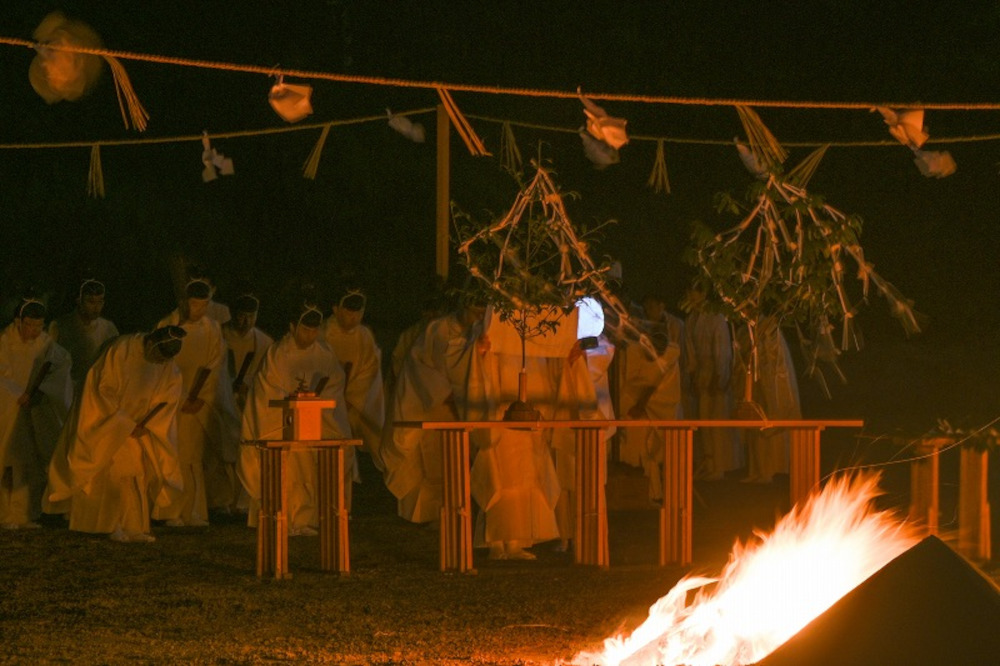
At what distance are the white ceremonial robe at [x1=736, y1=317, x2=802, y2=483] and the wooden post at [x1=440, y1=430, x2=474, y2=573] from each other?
539 cm

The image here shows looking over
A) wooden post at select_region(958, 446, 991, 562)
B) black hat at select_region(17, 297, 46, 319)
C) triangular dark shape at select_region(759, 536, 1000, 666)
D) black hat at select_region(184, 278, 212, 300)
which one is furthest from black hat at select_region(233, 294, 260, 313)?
triangular dark shape at select_region(759, 536, 1000, 666)

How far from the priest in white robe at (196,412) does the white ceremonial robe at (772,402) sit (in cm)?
503

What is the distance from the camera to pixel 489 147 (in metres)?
27.1

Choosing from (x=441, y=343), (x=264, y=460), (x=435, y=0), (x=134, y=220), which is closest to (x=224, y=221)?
(x=134, y=220)

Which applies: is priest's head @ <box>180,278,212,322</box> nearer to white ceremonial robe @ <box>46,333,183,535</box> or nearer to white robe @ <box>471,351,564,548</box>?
white ceremonial robe @ <box>46,333,183,535</box>

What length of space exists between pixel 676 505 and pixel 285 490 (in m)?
2.77

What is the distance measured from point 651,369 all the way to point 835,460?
397 centimetres

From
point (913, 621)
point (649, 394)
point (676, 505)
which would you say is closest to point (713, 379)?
point (649, 394)

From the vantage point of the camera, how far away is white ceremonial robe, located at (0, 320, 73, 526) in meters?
13.7

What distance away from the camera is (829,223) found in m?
10.9

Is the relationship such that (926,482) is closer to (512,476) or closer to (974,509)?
(974,509)

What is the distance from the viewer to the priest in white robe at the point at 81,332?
15.2m

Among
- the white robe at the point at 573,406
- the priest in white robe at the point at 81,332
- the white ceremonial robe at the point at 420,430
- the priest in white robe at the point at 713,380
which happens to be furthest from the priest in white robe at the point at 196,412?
the priest in white robe at the point at 713,380

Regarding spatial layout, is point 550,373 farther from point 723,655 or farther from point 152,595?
point 723,655
